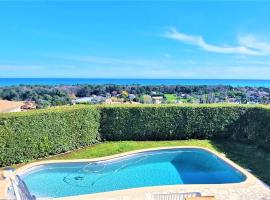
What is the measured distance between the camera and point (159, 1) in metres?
21.7

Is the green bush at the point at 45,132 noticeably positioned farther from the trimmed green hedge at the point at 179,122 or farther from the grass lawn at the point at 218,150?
the trimmed green hedge at the point at 179,122

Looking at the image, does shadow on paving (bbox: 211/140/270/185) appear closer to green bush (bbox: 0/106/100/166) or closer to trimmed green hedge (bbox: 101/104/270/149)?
trimmed green hedge (bbox: 101/104/270/149)

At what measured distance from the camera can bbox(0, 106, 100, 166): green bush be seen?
457 inches

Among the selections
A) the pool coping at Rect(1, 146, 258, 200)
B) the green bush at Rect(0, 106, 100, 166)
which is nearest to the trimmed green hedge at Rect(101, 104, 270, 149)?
the green bush at Rect(0, 106, 100, 166)

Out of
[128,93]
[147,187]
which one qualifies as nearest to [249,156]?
[147,187]

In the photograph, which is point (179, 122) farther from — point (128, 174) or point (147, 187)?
point (147, 187)

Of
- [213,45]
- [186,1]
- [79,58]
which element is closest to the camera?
[186,1]

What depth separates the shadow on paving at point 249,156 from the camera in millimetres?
11055

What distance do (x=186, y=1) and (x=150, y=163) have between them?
12.5 meters

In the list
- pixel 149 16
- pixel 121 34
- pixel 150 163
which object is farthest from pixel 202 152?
pixel 121 34

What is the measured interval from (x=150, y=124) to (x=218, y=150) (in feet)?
11.6

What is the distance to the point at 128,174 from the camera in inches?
446

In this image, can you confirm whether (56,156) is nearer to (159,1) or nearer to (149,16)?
(159,1)

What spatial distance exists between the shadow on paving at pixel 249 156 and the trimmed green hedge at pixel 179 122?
0.78m
